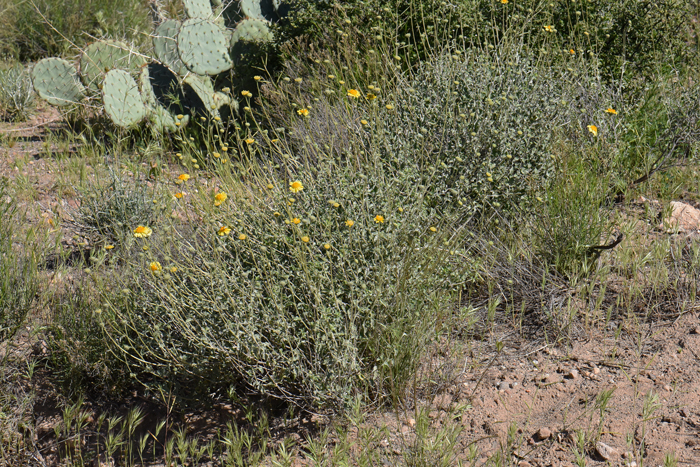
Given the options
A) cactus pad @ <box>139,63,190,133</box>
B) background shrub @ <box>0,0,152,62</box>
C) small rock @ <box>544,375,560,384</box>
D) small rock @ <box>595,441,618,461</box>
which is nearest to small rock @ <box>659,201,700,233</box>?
small rock @ <box>544,375,560,384</box>

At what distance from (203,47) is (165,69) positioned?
1.89 ft

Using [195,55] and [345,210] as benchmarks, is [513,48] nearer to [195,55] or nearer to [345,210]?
[345,210]

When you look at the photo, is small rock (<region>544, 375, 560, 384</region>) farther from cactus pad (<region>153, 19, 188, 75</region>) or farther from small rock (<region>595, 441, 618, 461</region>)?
cactus pad (<region>153, 19, 188, 75</region>)

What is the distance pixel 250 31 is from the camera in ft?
16.9

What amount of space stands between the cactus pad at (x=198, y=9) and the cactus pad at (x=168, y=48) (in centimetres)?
21

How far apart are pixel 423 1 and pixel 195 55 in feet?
6.00

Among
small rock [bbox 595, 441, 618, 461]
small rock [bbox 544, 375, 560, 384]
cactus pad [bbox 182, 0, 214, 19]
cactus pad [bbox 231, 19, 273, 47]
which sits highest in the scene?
cactus pad [bbox 182, 0, 214, 19]

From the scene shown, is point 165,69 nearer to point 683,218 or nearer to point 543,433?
point 683,218

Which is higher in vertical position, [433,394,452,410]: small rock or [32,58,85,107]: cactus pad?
[32,58,85,107]: cactus pad

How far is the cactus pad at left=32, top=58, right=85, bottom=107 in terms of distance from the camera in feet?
17.2

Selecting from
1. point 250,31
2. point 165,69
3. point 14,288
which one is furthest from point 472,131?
point 165,69

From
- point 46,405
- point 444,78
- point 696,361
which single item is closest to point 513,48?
point 444,78

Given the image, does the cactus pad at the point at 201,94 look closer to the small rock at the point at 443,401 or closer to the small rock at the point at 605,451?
the small rock at the point at 443,401

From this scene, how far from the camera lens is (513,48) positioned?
3.65 metres
